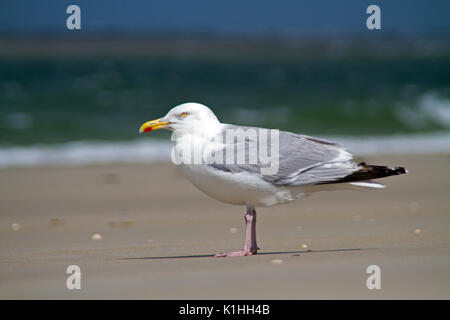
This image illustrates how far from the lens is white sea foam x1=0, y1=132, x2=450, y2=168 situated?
11.9 metres

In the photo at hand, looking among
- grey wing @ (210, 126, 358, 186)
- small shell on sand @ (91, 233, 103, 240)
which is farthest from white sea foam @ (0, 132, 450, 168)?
grey wing @ (210, 126, 358, 186)

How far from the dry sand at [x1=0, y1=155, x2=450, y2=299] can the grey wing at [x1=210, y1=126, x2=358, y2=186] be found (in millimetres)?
567

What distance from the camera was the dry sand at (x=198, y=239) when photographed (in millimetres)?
4516

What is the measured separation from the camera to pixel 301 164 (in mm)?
5594

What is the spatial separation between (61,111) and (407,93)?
1053 cm

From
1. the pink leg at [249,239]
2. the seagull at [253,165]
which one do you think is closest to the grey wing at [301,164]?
the seagull at [253,165]

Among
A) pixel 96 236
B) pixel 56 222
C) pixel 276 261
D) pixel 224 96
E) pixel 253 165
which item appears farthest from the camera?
pixel 224 96

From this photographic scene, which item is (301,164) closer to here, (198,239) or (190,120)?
(190,120)

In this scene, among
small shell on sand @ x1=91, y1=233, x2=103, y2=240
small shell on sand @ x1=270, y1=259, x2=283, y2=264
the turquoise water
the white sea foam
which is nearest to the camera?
small shell on sand @ x1=270, y1=259, x2=283, y2=264

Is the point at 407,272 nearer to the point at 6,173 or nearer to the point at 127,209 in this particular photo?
the point at 127,209

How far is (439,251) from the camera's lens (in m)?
5.38

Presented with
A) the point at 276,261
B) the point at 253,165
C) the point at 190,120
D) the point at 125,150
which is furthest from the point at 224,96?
the point at 276,261

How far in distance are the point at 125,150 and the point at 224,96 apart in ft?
32.4

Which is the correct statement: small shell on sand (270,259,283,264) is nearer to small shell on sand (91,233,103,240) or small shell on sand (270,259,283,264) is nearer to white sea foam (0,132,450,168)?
small shell on sand (91,233,103,240)
